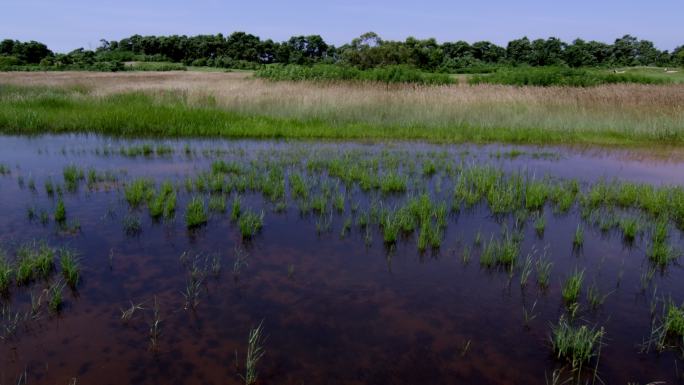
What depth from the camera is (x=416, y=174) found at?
30.7ft

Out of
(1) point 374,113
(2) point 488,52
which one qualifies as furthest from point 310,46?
(1) point 374,113

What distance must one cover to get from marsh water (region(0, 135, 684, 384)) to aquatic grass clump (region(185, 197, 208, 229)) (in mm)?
105

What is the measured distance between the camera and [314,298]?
4391 millimetres

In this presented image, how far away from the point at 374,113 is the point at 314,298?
12.6 meters

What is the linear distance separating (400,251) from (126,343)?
10.4 ft

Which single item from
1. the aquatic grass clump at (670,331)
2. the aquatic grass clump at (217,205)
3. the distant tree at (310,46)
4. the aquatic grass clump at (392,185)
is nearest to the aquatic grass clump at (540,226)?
the aquatic grass clump at (670,331)

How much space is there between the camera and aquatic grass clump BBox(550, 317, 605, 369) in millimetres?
3461

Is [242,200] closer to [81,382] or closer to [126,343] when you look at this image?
[126,343]

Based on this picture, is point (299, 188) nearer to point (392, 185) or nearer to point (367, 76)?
point (392, 185)

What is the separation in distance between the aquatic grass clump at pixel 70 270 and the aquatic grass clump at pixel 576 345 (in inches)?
175

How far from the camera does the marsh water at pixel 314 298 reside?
11.1ft

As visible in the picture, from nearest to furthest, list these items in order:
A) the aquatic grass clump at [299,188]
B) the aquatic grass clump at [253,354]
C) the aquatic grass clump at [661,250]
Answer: the aquatic grass clump at [253,354], the aquatic grass clump at [661,250], the aquatic grass clump at [299,188]

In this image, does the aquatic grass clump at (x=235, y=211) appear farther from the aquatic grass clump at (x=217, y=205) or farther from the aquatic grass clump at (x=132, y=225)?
the aquatic grass clump at (x=132, y=225)

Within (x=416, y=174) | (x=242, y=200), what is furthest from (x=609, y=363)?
(x=416, y=174)
